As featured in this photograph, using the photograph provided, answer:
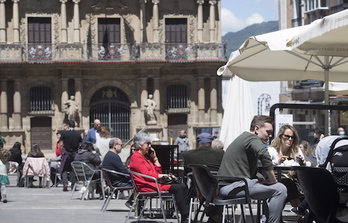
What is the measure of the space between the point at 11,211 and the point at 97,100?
3366 cm

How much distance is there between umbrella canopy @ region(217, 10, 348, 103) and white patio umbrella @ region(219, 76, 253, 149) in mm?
2580

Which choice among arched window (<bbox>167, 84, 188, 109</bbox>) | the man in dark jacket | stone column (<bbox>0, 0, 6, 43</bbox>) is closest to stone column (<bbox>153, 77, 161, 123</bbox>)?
arched window (<bbox>167, 84, 188, 109</bbox>)

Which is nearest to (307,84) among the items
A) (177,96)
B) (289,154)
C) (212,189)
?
(177,96)

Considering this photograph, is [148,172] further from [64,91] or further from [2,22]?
[2,22]

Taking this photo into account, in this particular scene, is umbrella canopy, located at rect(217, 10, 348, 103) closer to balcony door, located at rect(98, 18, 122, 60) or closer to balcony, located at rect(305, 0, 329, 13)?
balcony, located at rect(305, 0, 329, 13)

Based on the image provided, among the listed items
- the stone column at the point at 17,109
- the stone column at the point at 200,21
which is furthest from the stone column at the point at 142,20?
the stone column at the point at 17,109

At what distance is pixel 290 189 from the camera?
37.7 feet

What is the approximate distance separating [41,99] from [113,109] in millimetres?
Answer: 3846

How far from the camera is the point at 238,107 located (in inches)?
745

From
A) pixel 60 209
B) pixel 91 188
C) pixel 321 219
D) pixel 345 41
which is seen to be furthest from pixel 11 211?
pixel 321 219

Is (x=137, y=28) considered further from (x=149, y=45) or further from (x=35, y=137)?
(x=35, y=137)

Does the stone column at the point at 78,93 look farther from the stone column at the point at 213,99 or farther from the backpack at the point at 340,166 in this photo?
the backpack at the point at 340,166

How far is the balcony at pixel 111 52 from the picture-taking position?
1844 inches

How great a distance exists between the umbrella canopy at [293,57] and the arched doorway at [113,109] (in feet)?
106
